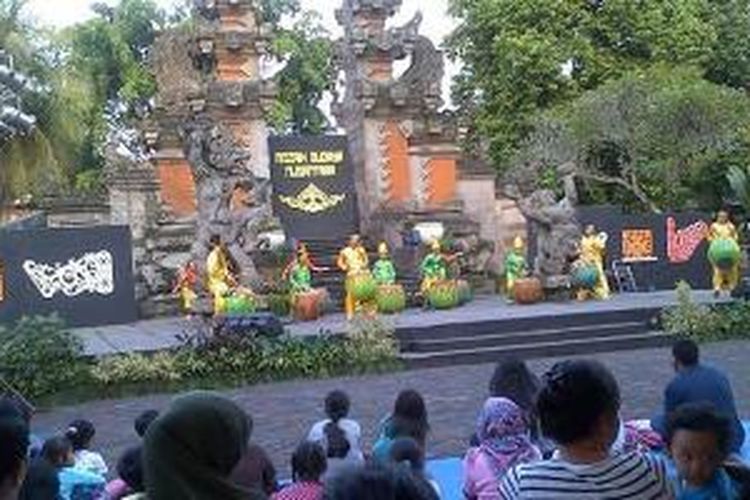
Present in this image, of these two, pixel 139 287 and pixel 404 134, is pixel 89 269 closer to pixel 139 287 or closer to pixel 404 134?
pixel 139 287

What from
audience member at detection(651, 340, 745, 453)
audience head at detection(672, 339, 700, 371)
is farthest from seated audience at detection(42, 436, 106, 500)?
audience head at detection(672, 339, 700, 371)

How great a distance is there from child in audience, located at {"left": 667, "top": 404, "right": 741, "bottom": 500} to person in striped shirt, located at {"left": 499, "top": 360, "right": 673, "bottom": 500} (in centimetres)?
83

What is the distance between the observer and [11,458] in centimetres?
319

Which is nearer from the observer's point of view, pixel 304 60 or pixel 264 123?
pixel 264 123

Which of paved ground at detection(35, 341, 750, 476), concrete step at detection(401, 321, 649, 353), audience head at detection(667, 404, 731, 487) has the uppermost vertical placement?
audience head at detection(667, 404, 731, 487)

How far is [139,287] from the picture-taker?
23.8m

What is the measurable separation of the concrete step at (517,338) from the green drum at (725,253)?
3.56 meters

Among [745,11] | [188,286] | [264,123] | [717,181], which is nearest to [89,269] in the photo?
[188,286]

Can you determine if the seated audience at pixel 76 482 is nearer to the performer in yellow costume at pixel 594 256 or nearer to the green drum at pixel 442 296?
the green drum at pixel 442 296

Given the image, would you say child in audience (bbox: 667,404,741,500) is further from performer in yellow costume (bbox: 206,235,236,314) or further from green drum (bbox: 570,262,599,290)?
green drum (bbox: 570,262,599,290)

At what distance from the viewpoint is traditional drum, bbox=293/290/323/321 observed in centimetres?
2056

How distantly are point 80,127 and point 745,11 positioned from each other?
67.1 ft

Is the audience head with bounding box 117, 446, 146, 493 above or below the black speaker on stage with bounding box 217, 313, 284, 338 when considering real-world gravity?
above

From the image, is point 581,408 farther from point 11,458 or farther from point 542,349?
point 542,349
